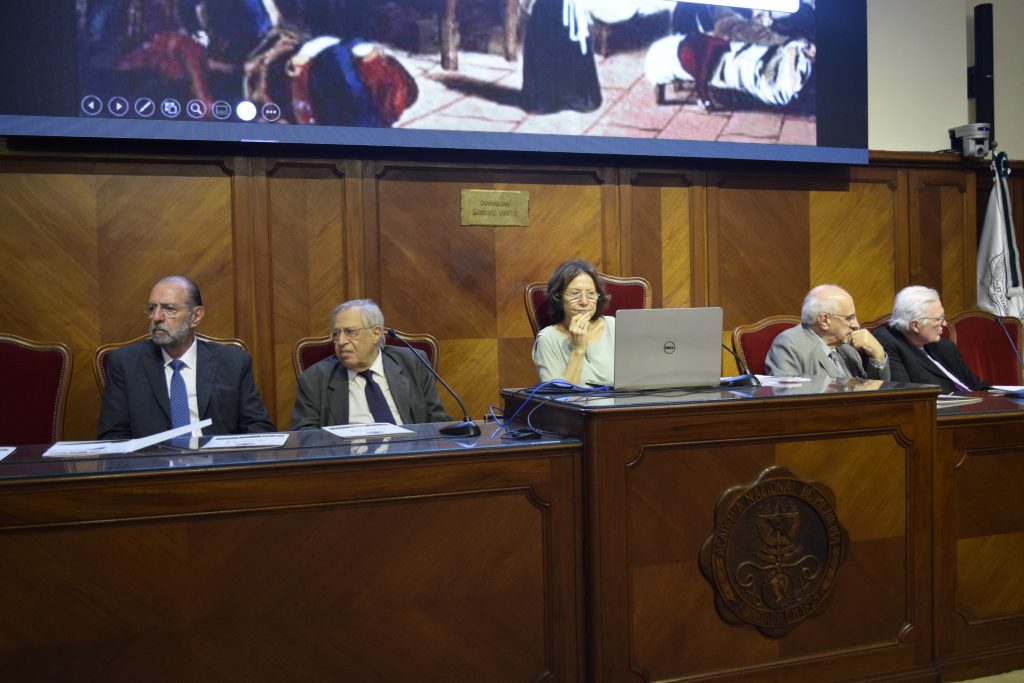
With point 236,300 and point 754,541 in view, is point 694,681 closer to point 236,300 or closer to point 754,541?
point 754,541

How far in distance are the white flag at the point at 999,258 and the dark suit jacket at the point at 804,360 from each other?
1.92 meters

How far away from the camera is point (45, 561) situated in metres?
1.68

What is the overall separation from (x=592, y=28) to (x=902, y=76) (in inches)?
84.2

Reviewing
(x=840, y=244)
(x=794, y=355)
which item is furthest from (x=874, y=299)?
(x=794, y=355)

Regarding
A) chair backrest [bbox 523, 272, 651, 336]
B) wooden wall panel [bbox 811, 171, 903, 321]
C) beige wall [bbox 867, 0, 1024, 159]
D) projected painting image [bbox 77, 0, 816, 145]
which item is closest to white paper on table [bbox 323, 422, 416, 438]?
chair backrest [bbox 523, 272, 651, 336]

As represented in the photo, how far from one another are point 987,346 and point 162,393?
358 cm

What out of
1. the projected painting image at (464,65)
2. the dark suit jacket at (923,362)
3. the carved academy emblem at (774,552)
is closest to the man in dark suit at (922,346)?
the dark suit jacket at (923,362)

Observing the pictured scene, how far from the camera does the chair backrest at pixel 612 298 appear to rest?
349 centimetres

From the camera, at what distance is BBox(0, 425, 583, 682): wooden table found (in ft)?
5.53

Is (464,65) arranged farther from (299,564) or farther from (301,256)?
(299,564)

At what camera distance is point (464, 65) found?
160 inches

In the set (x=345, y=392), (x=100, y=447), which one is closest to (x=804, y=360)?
(x=345, y=392)

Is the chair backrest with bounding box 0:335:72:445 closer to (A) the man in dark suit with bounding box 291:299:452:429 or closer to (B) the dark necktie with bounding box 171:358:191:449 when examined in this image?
(B) the dark necktie with bounding box 171:358:191:449

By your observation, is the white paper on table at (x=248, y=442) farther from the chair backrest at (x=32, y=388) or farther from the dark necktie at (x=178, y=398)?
the chair backrest at (x=32, y=388)
